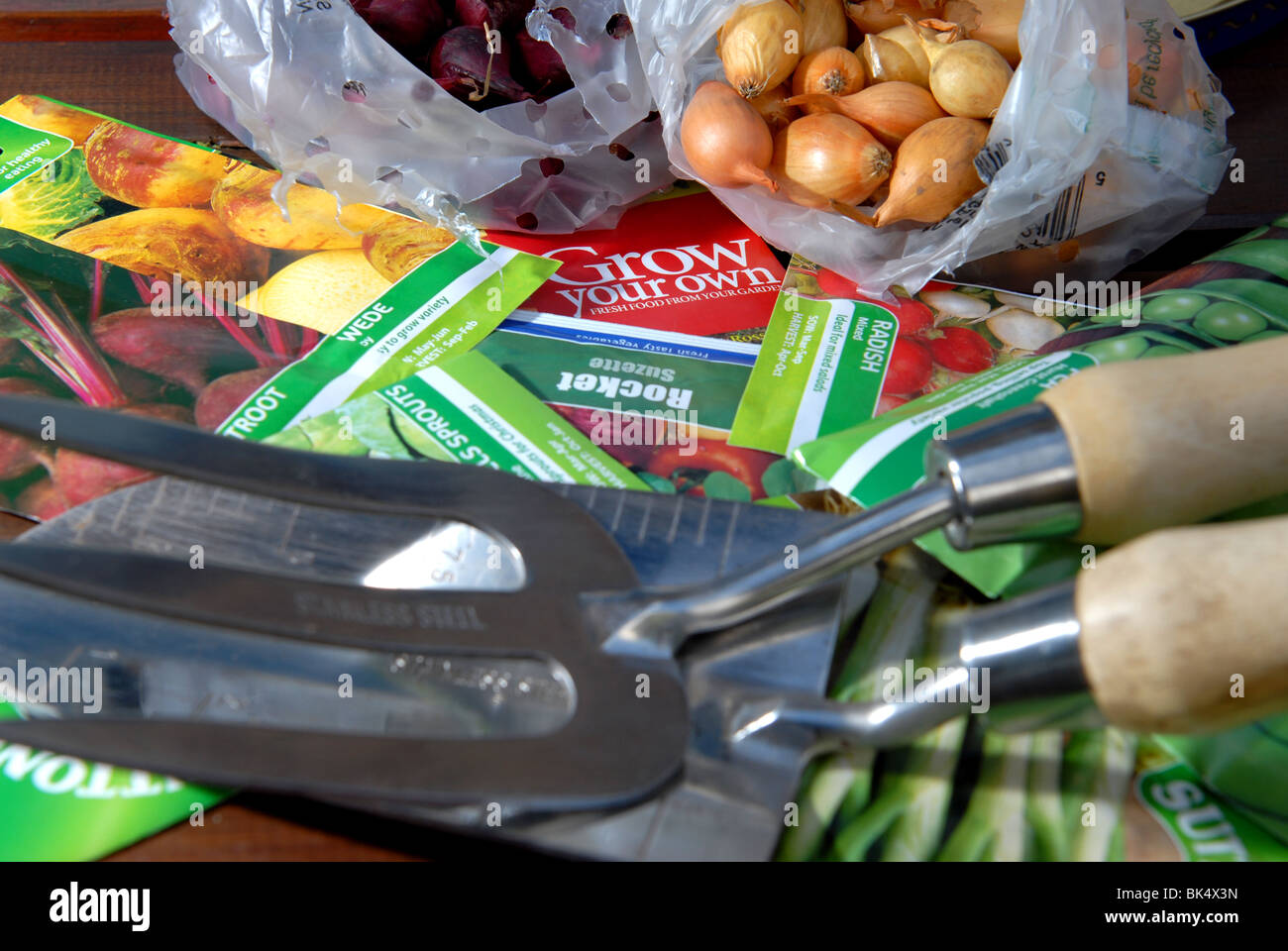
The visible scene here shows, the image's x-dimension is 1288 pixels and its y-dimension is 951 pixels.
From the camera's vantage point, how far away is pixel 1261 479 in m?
0.38

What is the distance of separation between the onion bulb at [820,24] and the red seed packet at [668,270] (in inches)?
4.6

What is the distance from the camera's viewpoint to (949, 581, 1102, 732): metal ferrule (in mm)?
305

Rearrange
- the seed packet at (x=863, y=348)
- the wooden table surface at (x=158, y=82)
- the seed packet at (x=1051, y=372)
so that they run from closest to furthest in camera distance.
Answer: the seed packet at (x=1051, y=372) → the seed packet at (x=863, y=348) → the wooden table surface at (x=158, y=82)

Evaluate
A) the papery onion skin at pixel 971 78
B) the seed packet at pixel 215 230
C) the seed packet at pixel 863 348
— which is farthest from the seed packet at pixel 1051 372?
the seed packet at pixel 215 230

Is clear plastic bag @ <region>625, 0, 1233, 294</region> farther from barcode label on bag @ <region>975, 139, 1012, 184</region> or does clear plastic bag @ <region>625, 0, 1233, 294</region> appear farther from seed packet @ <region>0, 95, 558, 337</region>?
seed packet @ <region>0, 95, 558, 337</region>

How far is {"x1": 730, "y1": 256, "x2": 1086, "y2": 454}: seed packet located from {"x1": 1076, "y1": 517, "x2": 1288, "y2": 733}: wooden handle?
23 centimetres

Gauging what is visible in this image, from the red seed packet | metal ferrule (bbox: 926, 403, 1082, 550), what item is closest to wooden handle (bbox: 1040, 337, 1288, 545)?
metal ferrule (bbox: 926, 403, 1082, 550)

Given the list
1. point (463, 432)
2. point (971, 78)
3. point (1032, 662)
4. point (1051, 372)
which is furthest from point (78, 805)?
point (971, 78)

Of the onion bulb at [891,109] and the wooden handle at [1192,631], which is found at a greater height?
the onion bulb at [891,109]

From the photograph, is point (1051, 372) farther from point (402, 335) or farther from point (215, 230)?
point (215, 230)

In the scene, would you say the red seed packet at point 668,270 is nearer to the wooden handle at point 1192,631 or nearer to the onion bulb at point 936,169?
the onion bulb at point 936,169

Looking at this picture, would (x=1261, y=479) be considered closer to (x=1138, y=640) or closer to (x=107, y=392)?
(x=1138, y=640)

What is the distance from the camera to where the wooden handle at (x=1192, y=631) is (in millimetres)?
290

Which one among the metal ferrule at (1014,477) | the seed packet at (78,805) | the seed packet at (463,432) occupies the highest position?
the metal ferrule at (1014,477)
